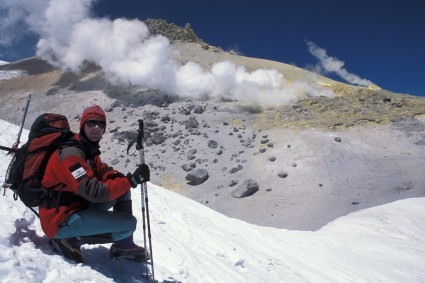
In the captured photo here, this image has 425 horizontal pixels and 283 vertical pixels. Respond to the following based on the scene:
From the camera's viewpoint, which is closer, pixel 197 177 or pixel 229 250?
pixel 229 250

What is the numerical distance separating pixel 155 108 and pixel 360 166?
1601 cm

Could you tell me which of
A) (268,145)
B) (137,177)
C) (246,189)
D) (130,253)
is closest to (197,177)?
(246,189)

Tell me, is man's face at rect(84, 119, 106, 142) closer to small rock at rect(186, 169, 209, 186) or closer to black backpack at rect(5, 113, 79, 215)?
black backpack at rect(5, 113, 79, 215)

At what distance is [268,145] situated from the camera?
21.1 meters

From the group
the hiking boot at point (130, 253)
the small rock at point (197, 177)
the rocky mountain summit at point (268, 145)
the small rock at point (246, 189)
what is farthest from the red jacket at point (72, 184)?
the small rock at point (197, 177)

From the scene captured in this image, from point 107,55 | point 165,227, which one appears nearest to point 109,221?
point 165,227

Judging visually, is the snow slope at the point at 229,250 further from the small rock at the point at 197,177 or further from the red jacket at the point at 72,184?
the small rock at the point at 197,177

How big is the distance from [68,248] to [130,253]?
2.28 feet

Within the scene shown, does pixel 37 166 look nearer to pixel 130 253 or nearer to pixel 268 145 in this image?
pixel 130 253

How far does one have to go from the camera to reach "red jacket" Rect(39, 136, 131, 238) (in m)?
3.14

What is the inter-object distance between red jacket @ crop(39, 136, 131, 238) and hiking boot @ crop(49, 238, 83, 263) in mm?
169

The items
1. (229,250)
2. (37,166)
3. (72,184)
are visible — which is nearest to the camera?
(72,184)

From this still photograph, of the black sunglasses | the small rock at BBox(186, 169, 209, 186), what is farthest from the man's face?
the small rock at BBox(186, 169, 209, 186)

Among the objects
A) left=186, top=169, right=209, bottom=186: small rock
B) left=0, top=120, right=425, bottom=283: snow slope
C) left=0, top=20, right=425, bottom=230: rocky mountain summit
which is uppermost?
left=0, top=20, right=425, bottom=230: rocky mountain summit
